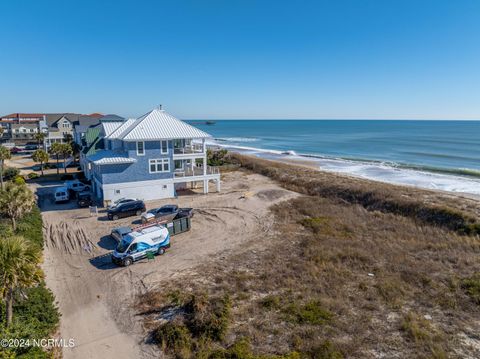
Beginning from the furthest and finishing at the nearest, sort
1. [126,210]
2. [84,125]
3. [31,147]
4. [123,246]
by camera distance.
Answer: [31,147] < [84,125] < [126,210] < [123,246]

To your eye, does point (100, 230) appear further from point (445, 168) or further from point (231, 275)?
point (445, 168)

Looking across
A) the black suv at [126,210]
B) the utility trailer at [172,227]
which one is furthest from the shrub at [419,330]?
the black suv at [126,210]

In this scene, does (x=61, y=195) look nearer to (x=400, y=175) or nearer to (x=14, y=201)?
(x=14, y=201)

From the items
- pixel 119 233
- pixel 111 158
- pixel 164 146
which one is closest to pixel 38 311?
pixel 119 233

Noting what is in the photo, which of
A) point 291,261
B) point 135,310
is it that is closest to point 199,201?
point 291,261

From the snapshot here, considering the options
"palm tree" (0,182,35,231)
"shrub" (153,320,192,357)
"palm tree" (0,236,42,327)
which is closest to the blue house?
"palm tree" (0,182,35,231)

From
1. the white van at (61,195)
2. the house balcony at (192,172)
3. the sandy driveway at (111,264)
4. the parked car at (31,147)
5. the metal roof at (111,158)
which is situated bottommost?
the sandy driveway at (111,264)

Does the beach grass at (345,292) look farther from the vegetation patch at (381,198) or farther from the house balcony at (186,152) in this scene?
the house balcony at (186,152)
